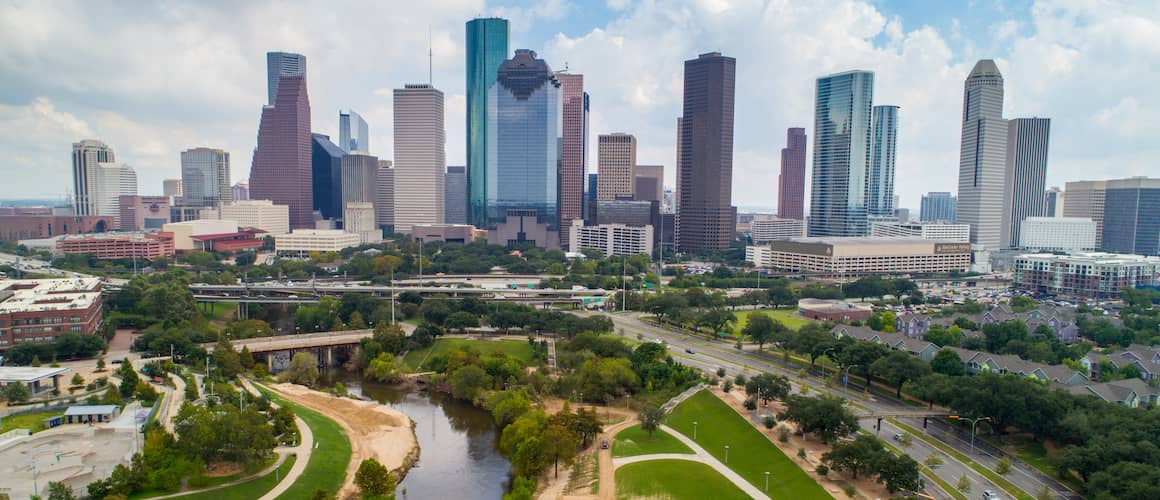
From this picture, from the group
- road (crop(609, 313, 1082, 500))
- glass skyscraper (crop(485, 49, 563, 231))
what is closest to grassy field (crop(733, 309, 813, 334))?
road (crop(609, 313, 1082, 500))

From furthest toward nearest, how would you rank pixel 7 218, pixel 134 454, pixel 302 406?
pixel 7 218 < pixel 302 406 < pixel 134 454

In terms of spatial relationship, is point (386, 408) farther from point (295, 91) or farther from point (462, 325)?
point (295, 91)

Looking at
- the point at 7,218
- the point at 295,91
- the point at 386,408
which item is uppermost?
the point at 295,91

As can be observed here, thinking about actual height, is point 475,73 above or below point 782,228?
above

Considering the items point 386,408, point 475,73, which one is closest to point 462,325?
point 386,408

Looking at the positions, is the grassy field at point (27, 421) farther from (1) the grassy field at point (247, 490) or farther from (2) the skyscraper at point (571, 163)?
(2) the skyscraper at point (571, 163)

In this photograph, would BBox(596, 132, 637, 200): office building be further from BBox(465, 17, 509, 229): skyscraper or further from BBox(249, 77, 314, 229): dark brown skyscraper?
BBox(249, 77, 314, 229): dark brown skyscraper

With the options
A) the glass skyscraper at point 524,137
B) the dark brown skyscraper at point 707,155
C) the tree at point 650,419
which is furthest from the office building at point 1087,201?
the tree at point 650,419
